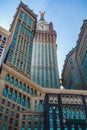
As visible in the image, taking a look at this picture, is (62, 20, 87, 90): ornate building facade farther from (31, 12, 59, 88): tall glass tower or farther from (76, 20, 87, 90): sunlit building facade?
(31, 12, 59, 88): tall glass tower

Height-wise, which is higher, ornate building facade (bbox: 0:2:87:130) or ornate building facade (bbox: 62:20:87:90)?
ornate building facade (bbox: 62:20:87:90)

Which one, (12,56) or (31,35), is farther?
(31,35)

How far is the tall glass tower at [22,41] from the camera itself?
109956 mm

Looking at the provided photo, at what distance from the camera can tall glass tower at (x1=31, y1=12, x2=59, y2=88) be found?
132m

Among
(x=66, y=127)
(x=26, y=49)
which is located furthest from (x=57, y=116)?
(x=26, y=49)

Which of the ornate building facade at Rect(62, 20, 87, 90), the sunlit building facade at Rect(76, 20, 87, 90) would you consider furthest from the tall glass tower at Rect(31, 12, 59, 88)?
the sunlit building facade at Rect(76, 20, 87, 90)

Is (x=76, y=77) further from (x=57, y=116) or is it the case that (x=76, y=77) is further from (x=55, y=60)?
(x=57, y=116)

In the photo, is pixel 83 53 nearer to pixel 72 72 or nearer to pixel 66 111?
pixel 72 72

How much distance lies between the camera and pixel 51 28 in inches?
7844

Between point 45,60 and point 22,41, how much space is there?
30.9 metres

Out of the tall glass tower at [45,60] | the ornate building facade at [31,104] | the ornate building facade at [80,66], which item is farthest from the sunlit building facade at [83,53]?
the ornate building facade at [31,104]

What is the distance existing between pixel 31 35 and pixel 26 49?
18614 millimetres

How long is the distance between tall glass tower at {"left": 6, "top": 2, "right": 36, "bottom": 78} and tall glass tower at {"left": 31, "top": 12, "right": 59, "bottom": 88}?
19.5m

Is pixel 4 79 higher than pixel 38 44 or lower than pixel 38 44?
lower
